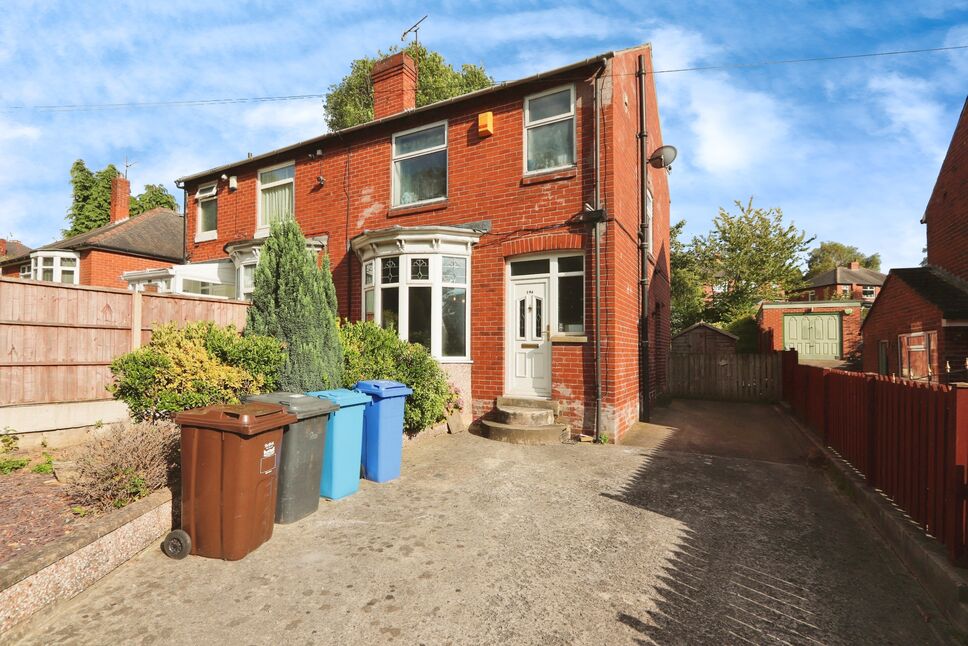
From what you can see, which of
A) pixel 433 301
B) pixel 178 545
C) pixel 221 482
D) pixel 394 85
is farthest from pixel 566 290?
pixel 394 85

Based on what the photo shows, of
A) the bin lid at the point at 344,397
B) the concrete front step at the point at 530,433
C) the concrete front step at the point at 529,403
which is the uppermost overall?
the bin lid at the point at 344,397

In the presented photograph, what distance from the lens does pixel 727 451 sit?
727 cm

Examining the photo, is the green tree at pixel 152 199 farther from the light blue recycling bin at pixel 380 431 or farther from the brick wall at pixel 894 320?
the brick wall at pixel 894 320

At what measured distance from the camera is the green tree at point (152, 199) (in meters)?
31.3

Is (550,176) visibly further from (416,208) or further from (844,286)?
(844,286)

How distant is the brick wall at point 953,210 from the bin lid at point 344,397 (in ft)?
49.3

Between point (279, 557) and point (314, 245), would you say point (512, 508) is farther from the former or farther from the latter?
point (314, 245)

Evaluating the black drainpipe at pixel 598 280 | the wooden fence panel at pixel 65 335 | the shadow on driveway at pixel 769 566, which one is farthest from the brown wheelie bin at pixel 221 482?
the black drainpipe at pixel 598 280

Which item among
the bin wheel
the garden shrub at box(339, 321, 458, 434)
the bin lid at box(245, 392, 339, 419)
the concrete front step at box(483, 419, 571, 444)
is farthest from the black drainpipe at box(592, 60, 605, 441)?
the bin wheel

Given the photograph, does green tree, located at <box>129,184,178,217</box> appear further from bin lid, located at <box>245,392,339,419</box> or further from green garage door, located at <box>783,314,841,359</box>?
green garage door, located at <box>783,314,841,359</box>

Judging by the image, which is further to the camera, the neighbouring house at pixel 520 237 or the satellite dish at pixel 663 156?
the satellite dish at pixel 663 156

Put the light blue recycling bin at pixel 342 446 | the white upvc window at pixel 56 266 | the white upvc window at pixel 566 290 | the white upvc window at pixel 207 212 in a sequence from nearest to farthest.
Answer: the light blue recycling bin at pixel 342 446, the white upvc window at pixel 566 290, the white upvc window at pixel 207 212, the white upvc window at pixel 56 266

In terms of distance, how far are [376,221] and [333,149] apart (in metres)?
2.40

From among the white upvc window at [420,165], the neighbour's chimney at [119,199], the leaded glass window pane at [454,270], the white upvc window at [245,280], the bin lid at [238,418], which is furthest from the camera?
the neighbour's chimney at [119,199]
